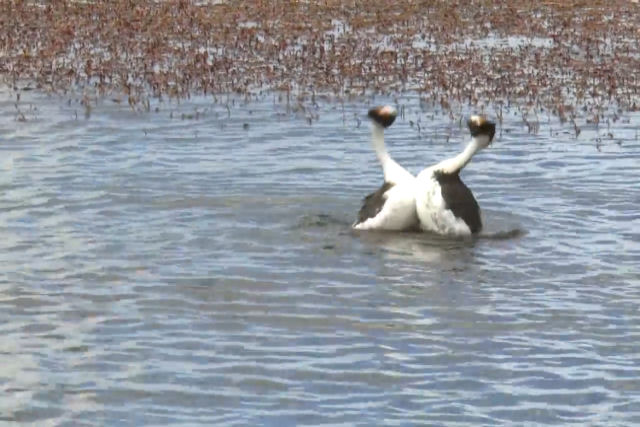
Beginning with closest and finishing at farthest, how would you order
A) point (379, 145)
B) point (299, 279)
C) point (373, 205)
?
point (299, 279), point (373, 205), point (379, 145)

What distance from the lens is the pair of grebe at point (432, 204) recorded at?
13008mm

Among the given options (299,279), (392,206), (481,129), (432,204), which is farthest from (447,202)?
(299,279)

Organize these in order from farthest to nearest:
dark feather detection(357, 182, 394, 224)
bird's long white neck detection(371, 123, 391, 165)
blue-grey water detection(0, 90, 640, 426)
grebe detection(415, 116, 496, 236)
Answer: bird's long white neck detection(371, 123, 391, 165), dark feather detection(357, 182, 394, 224), grebe detection(415, 116, 496, 236), blue-grey water detection(0, 90, 640, 426)

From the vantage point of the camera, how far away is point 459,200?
1306cm

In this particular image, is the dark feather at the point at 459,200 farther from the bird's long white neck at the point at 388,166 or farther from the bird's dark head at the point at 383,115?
the bird's dark head at the point at 383,115

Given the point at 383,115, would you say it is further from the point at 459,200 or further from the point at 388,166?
the point at 459,200

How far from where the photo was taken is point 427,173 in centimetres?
1316

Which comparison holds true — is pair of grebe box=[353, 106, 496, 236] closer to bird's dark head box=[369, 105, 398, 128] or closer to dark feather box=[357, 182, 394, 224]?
dark feather box=[357, 182, 394, 224]

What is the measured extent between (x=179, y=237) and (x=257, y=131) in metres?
4.97

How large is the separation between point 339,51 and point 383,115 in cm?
814

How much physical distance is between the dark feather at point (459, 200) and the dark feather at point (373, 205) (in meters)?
0.51

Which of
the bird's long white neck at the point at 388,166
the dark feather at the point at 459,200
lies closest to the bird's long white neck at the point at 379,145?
the bird's long white neck at the point at 388,166

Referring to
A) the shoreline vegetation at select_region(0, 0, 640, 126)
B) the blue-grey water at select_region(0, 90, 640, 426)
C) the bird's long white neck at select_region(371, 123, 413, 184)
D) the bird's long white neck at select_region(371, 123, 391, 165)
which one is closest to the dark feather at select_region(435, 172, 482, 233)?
the blue-grey water at select_region(0, 90, 640, 426)

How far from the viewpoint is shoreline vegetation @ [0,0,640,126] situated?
19.6 m
